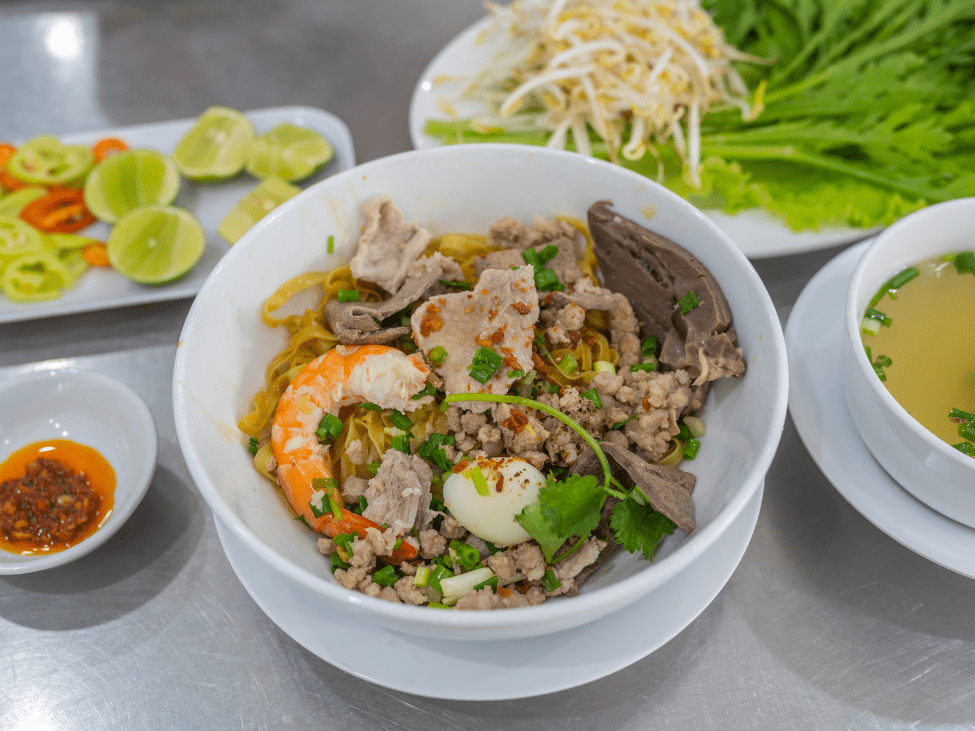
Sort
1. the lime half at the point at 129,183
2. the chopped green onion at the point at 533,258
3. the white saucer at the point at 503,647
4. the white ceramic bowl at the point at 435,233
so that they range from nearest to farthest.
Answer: the white ceramic bowl at the point at 435,233 → the white saucer at the point at 503,647 → the chopped green onion at the point at 533,258 → the lime half at the point at 129,183

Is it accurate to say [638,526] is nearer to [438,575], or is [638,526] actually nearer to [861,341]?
[438,575]

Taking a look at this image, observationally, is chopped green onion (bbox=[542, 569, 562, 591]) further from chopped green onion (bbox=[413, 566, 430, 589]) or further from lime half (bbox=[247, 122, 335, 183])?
lime half (bbox=[247, 122, 335, 183])

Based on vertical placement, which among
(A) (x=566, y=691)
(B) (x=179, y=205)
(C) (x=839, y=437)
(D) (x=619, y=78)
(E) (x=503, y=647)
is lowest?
(A) (x=566, y=691)

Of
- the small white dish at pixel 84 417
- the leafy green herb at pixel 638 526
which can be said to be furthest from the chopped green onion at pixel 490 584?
the small white dish at pixel 84 417

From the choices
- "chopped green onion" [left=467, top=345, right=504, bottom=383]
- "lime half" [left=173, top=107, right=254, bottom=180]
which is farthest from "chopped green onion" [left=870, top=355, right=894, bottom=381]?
"lime half" [left=173, top=107, right=254, bottom=180]

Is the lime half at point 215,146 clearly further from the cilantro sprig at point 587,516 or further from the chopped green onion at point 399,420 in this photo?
the cilantro sprig at point 587,516

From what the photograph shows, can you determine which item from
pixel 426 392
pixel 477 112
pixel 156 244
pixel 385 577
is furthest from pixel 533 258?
pixel 156 244
